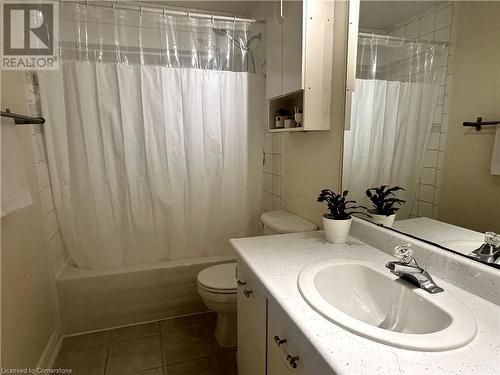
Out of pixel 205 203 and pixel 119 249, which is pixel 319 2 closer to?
pixel 205 203

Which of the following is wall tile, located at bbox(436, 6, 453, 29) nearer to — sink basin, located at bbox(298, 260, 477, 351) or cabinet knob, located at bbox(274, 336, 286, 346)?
sink basin, located at bbox(298, 260, 477, 351)

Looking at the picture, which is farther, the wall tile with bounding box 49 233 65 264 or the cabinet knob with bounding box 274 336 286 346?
the wall tile with bounding box 49 233 65 264

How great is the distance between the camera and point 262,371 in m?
1.10

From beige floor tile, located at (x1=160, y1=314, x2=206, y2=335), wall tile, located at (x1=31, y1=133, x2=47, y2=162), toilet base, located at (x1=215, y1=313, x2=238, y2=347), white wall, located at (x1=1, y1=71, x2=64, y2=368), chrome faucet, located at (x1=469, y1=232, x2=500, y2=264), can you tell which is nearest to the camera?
chrome faucet, located at (x1=469, y1=232, x2=500, y2=264)

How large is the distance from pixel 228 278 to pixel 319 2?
1615 mm

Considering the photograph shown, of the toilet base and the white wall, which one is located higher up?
the white wall

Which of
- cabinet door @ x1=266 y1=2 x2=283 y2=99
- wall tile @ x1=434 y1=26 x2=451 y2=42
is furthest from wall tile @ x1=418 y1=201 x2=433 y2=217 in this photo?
cabinet door @ x1=266 y1=2 x2=283 y2=99

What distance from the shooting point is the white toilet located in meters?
1.76

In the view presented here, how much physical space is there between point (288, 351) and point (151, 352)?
1318 millimetres

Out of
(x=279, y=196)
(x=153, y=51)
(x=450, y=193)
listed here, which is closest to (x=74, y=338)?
(x=279, y=196)

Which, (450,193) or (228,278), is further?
(228,278)

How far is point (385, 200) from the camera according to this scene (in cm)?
127

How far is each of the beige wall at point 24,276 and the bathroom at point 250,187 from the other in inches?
0.5

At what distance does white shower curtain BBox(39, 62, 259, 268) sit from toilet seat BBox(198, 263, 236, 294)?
39 cm
